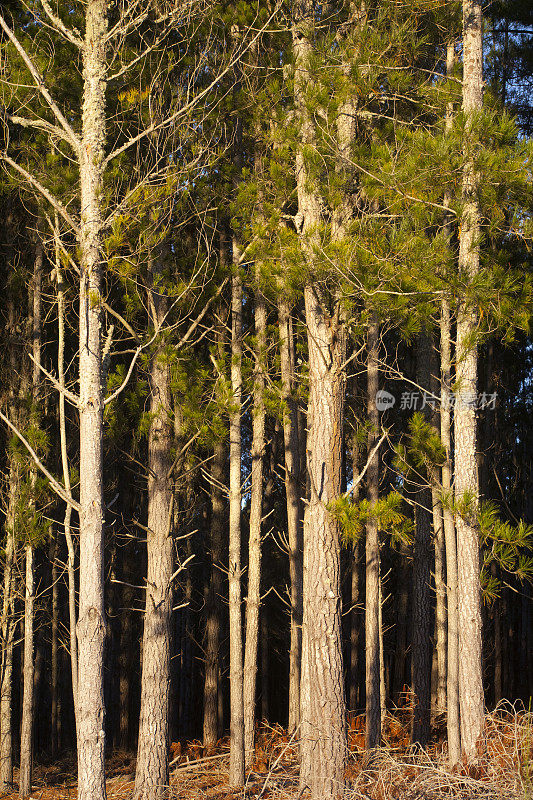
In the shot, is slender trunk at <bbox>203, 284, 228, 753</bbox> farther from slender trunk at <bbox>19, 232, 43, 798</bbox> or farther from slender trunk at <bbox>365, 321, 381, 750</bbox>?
slender trunk at <bbox>365, 321, 381, 750</bbox>

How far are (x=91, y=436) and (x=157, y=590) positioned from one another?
2.94 meters

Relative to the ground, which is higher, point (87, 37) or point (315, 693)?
point (87, 37)

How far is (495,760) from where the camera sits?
5031mm

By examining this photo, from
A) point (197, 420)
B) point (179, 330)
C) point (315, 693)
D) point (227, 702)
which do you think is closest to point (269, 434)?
point (179, 330)

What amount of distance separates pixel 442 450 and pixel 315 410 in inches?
77.0

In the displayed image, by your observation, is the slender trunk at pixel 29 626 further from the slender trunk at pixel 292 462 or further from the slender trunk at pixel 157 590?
the slender trunk at pixel 292 462

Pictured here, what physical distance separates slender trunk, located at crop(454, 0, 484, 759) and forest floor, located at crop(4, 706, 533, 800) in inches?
10.9

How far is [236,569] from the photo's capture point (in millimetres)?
8078

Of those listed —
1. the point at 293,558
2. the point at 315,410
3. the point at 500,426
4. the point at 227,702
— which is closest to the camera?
the point at 315,410

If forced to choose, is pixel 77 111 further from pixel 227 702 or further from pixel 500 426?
pixel 227 702

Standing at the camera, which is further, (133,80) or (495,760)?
(133,80)

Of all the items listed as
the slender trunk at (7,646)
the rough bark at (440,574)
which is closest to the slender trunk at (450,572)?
the rough bark at (440,574)

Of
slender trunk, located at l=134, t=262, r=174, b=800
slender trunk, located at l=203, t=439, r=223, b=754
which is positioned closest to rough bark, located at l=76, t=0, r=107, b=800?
slender trunk, located at l=134, t=262, r=174, b=800

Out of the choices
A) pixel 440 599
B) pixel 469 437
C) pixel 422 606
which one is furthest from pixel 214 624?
pixel 469 437
